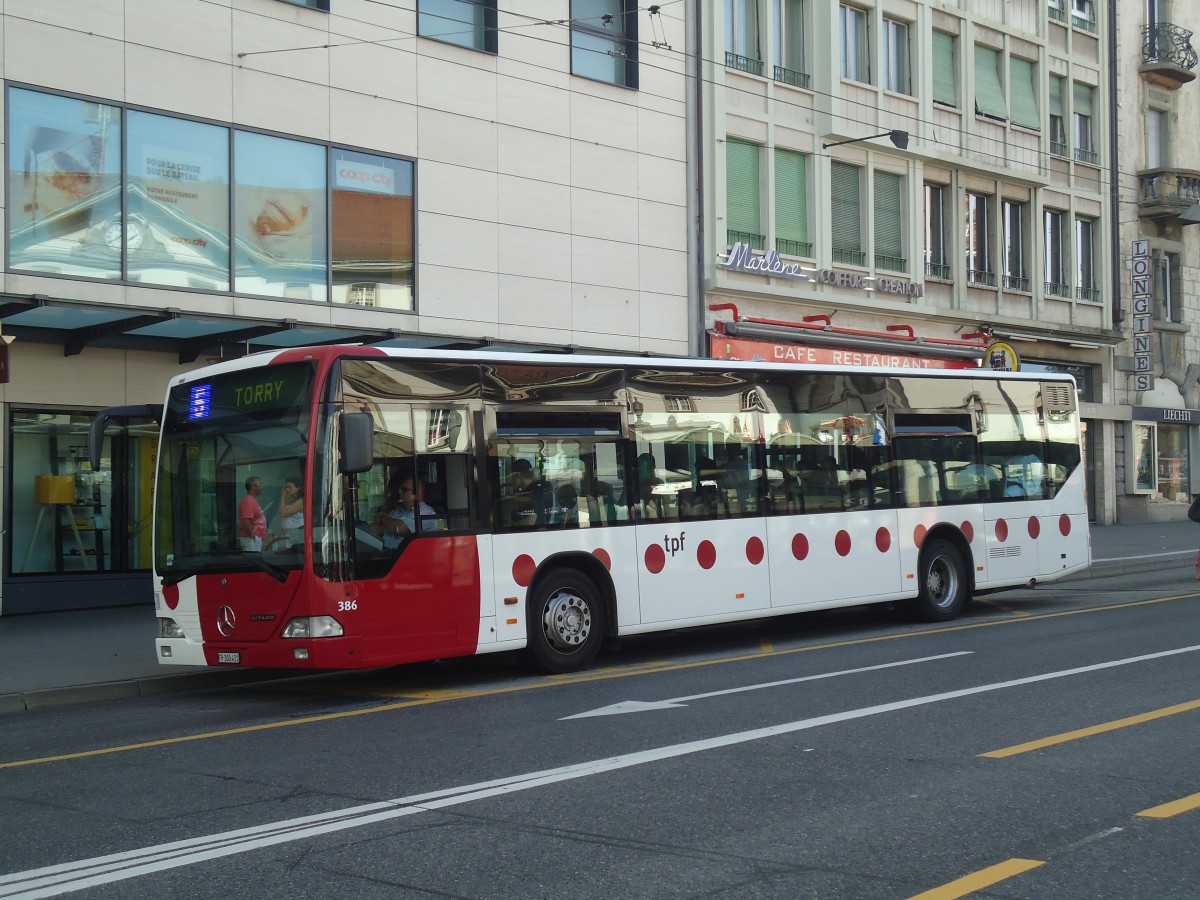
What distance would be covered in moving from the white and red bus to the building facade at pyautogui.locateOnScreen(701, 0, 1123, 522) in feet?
33.7

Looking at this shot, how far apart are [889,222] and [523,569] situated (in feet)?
67.2

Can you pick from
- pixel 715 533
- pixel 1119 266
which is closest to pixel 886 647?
pixel 715 533

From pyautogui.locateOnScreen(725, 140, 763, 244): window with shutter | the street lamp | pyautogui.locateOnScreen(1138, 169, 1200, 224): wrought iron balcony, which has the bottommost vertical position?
pyautogui.locateOnScreen(725, 140, 763, 244): window with shutter

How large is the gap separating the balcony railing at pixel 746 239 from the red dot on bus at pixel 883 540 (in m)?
11.6

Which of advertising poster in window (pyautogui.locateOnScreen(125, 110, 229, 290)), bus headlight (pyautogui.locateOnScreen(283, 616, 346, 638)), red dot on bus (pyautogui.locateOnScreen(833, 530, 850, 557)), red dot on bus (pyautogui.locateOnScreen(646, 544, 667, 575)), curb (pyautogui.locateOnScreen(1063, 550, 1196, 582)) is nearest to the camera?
bus headlight (pyautogui.locateOnScreen(283, 616, 346, 638))

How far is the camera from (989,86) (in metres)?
33.1

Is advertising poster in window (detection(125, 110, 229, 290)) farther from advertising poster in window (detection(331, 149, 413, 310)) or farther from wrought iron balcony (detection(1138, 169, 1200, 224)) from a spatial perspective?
wrought iron balcony (detection(1138, 169, 1200, 224))

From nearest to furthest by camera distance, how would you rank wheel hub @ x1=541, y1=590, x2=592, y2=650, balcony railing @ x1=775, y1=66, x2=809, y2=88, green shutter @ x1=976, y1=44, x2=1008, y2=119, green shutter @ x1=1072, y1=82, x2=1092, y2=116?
wheel hub @ x1=541, y1=590, x2=592, y2=650, balcony railing @ x1=775, y1=66, x2=809, y2=88, green shutter @ x1=976, y1=44, x2=1008, y2=119, green shutter @ x1=1072, y1=82, x2=1092, y2=116

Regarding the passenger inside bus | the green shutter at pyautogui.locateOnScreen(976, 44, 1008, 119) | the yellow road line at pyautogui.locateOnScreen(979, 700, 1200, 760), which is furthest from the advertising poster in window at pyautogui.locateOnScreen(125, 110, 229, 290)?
the green shutter at pyautogui.locateOnScreen(976, 44, 1008, 119)

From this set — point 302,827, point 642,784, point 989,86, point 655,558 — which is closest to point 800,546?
point 655,558

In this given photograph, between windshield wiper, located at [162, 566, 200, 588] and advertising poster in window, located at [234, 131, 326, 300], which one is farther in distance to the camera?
advertising poster in window, located at [234, 131, 326, 300]

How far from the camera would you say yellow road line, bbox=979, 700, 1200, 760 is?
308 inches

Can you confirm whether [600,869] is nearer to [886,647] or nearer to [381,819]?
[381,819]

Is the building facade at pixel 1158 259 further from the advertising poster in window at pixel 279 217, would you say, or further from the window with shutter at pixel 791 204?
the advertising poster in window at pixel 279 217
